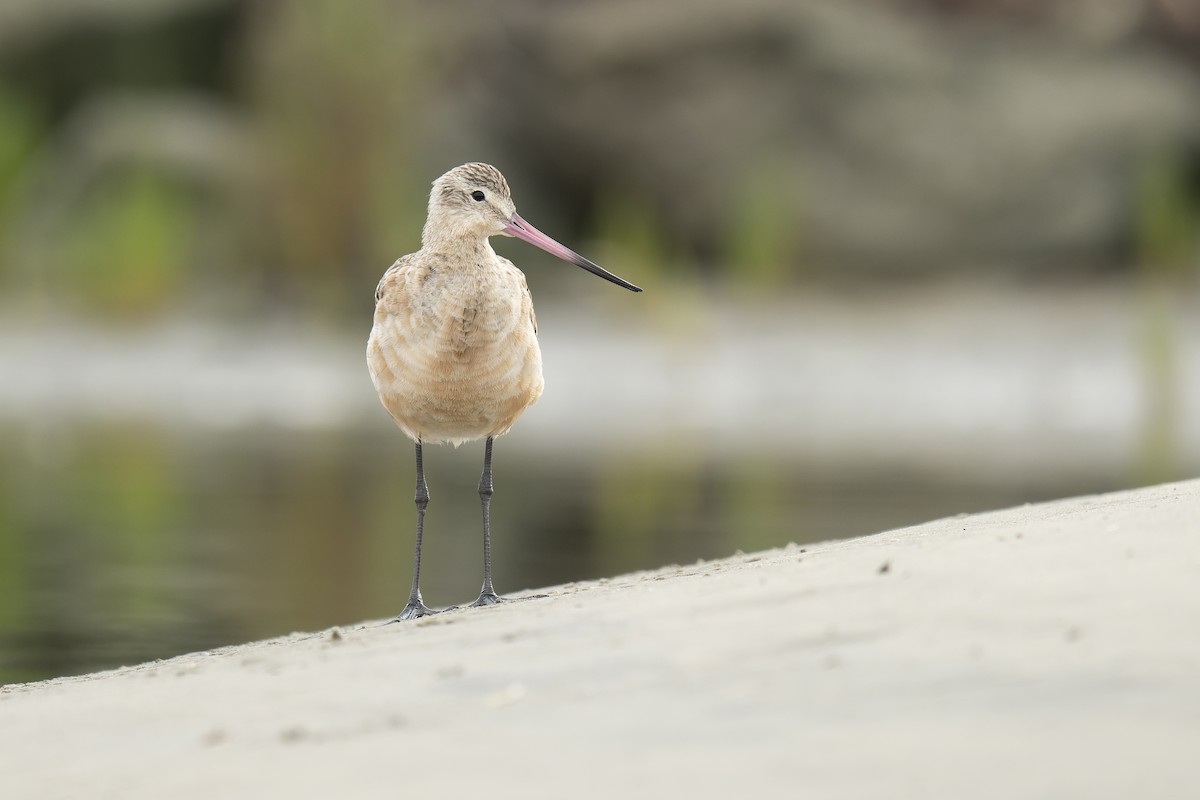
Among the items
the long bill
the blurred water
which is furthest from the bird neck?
the blurred water

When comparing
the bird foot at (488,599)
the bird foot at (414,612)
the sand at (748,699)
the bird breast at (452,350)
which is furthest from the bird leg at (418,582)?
the sand at (748,699)

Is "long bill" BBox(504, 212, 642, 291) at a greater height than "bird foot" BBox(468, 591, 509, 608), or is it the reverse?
"long bill" BBox(504, 212, 642, 291)

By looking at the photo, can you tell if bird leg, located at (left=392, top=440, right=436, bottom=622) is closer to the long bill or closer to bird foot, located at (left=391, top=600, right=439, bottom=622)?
bird foot, located at (left=391, top=600, right=439, bottom=622)

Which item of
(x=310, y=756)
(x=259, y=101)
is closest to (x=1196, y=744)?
(x=310, y=756)

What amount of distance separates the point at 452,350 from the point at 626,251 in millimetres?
13038

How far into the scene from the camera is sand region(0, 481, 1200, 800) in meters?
2.68

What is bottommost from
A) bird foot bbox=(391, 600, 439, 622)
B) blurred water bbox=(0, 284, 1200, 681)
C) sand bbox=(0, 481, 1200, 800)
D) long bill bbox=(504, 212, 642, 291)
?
sand bbox=(0, 481, 1200, 800)

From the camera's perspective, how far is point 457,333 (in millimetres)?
5320

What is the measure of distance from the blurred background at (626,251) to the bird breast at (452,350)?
10.4ft

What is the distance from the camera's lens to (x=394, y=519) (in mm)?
9133

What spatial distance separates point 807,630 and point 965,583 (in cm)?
38

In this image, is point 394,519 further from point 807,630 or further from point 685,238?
point 685,238

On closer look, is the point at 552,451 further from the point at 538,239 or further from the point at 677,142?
the point at 677,142

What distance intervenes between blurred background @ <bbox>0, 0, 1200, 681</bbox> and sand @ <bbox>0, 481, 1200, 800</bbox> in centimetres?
494
